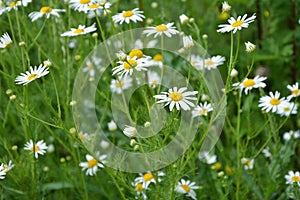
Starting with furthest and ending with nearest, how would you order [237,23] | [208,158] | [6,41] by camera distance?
[208,158] → [6,41] → [237,23]

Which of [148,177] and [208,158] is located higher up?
[148,177]

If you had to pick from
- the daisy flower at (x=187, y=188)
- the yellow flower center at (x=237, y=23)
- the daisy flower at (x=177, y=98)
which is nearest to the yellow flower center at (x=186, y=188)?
the daisy flower at (x=187, y=188)

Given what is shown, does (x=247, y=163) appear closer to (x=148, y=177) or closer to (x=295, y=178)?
(x=295, y=178)

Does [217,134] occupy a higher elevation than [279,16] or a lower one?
lower

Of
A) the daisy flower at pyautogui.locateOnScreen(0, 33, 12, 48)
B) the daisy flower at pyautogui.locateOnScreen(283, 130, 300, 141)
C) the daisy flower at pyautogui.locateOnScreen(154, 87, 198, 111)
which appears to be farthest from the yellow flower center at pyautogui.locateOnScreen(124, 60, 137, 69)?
the daisy flower at pyautogui.locateOnScreen(283, 130, 300, 141)

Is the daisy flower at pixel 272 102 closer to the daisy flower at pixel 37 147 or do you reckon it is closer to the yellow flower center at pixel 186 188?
the yellow flower center at pixel 186 188

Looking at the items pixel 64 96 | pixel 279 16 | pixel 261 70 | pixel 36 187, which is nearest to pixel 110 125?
pixel 64 96

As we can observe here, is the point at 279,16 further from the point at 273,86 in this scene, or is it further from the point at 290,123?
the point at 290,123

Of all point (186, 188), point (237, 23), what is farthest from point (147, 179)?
point (237, 23)
